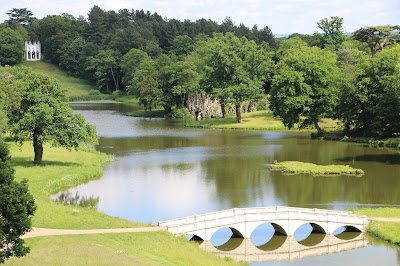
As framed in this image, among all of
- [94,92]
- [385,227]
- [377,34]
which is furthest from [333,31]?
Answer: [385,227]

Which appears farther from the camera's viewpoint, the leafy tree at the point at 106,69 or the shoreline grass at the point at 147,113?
the leafy tree at the point at 106,69

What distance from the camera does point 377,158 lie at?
66.5m

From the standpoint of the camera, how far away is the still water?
4497cm

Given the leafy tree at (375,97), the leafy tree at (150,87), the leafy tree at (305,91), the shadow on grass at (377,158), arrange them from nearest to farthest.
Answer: the shadow on grass at (377,158) < the leafy tree at (375,97) < the leafy tree at (305,91) < the leafy tree at (150,87)

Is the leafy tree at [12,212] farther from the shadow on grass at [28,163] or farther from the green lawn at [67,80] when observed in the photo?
the green lawn at [67,80]

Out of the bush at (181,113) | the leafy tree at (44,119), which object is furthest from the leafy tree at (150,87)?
the leafy tree at (44,119)

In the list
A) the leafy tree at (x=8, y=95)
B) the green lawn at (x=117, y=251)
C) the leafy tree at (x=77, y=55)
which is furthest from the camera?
the leafy tree at (x=77, y=55)

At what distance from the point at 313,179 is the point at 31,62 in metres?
161

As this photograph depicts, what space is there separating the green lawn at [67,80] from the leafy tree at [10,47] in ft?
14.2

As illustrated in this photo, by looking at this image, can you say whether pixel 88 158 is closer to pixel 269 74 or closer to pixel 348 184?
pixel 348 184

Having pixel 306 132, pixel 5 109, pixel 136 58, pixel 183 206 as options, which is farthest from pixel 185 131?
pixel 136 58

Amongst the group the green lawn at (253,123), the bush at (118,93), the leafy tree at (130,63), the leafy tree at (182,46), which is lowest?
the green lawn at (253,123)

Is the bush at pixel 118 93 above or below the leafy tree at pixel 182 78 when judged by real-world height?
below

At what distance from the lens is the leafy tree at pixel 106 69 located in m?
172
